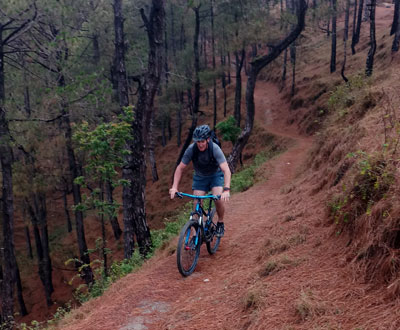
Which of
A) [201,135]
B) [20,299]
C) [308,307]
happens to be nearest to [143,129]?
[201,135]

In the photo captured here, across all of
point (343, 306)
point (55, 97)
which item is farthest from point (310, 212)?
point (55, 97)

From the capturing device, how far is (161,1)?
926cm

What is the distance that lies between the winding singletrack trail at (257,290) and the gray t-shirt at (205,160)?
1.57 m

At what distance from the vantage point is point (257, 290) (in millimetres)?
4266

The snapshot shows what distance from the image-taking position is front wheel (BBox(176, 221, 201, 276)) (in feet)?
17.5

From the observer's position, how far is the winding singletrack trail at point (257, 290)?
356 centimetres

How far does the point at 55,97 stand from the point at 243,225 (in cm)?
823

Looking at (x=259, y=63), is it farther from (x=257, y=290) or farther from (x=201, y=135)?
(x=257, y=290)

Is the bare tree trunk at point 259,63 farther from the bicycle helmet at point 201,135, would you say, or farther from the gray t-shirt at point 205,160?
the bicycle helmet at point 201,135

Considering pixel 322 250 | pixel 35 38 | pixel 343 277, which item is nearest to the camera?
pixel 343 277

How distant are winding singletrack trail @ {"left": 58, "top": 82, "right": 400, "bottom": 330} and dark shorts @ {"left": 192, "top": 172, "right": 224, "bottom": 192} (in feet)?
4.33

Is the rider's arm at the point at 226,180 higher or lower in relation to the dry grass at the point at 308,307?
higher

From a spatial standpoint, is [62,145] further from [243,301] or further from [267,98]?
[267,98]

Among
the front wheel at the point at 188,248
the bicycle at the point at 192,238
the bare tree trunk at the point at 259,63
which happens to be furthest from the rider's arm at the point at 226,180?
the bare tree trunk at the point at 259,63
